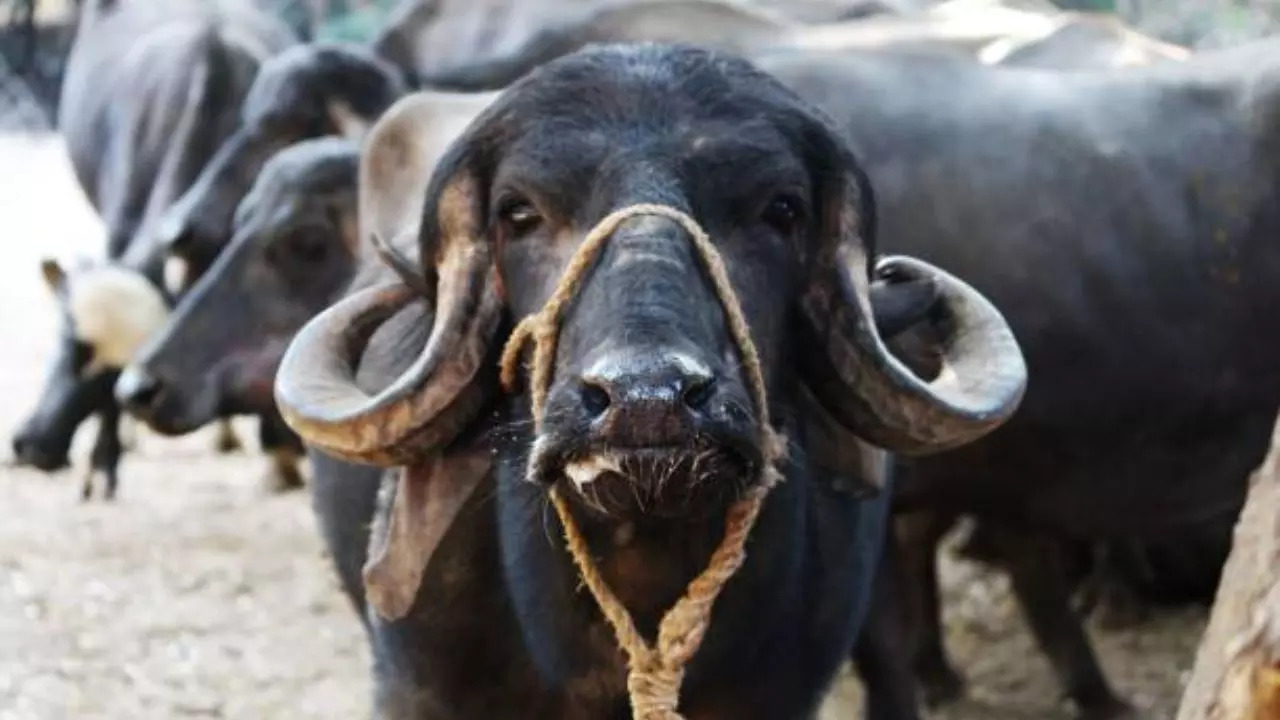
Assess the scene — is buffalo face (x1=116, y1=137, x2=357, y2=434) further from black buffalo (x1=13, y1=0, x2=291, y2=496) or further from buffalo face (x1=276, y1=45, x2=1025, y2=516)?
buffalo face (x1=276, y1=45, x2=1025, y2=516)

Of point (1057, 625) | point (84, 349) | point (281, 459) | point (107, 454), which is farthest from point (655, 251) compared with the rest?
point (281, 459)

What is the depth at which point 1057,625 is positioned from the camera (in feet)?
18.4

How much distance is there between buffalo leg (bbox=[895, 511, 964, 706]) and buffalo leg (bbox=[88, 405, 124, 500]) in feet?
11.7

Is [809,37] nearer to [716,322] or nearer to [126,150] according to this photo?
[716,322]

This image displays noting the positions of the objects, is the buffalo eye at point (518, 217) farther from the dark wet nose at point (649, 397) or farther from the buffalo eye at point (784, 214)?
the dark wet nose at point (649, 397)

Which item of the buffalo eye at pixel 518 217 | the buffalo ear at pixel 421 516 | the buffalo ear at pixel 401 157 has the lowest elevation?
the buffalo ear at pixel 401 157

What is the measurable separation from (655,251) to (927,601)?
3164 mm

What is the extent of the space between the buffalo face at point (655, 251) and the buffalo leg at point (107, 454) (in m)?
4.94

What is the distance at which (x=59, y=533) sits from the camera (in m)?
8.02

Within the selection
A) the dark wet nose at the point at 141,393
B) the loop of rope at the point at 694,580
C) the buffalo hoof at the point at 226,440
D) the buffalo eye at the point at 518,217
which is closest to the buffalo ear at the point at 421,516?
the loop of rope at the point at 694,580

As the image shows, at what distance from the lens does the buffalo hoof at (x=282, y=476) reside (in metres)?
8.88

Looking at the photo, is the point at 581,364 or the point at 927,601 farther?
the point at 927,601

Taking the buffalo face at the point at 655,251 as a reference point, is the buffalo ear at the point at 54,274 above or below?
below

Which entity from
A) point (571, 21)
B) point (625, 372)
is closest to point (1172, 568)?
point (571, 21)
